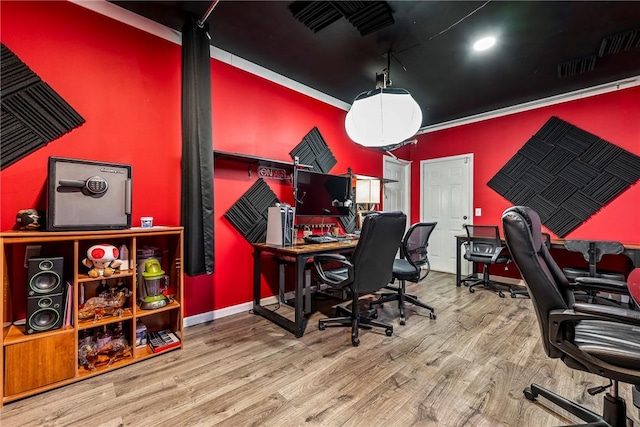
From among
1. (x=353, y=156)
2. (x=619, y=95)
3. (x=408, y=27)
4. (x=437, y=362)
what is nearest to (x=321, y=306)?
(x=437, y=362)

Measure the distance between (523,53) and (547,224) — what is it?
233 cm

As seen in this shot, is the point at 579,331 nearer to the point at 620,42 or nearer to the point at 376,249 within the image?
the point at 376,249

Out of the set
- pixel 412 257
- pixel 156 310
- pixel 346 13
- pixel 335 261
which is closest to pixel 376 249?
pixel 335 261

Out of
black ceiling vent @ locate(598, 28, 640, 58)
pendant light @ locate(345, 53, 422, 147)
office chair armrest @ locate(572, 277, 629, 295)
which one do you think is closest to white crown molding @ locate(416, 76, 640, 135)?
black ceiling vent @ locate(598, 28, 640, 58)

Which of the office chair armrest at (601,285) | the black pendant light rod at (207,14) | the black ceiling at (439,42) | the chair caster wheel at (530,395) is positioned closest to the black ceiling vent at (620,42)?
the black ceiling at (439,42)

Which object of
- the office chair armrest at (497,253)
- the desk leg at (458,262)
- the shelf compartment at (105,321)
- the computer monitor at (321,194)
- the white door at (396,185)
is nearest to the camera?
the shelf compartment at (105,321)

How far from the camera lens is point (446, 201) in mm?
4777

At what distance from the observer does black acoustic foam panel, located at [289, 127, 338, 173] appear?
3424mm

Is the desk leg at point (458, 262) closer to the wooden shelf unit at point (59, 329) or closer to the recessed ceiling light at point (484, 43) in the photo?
the recessed ceiling light at point (484, 43)

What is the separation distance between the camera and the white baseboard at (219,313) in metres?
2.48

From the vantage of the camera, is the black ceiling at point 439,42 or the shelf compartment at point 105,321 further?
the black ceiling at point 439,42

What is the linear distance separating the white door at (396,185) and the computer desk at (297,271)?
2324mm

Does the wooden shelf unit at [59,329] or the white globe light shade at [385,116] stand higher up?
the white globe light shade at [385,116]

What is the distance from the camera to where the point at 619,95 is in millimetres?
3277
